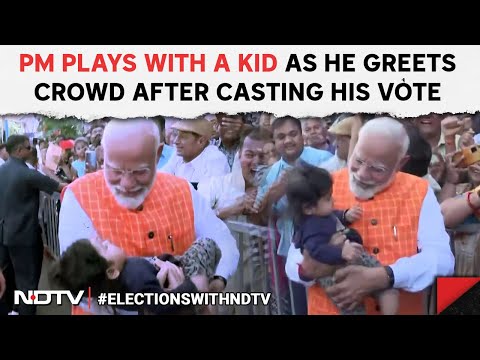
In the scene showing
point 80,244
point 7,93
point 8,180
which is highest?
point 7,93

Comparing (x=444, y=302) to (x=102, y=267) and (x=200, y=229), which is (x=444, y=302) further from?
(x=102, y=267)

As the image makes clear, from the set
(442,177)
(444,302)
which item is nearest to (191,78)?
(442,177)

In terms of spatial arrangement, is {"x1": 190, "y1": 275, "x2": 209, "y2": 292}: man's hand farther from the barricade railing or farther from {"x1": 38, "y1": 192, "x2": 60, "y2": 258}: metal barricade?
{"x1": 38, "y1": 192, "x2": 60, "y2": 258}: metal barricade

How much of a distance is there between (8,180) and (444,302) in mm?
2797

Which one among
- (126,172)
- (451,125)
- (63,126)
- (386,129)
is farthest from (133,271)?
(451,125)

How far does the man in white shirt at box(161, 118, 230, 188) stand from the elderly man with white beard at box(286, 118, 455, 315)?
2.26ft

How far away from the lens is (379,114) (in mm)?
5363

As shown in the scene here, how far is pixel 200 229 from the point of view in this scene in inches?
213

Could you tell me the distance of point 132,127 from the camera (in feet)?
17.5

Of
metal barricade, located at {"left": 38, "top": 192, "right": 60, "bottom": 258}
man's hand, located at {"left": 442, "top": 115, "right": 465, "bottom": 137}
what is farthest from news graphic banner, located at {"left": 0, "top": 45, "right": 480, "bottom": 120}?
metal barricade, located at {"left": 38, "top": 192, "right": 60, "bottom": 258}

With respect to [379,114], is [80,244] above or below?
below

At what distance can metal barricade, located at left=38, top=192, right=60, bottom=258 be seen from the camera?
5402 mm

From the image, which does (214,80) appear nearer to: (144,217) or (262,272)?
(144,217)

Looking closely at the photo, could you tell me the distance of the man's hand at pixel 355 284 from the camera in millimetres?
5359
